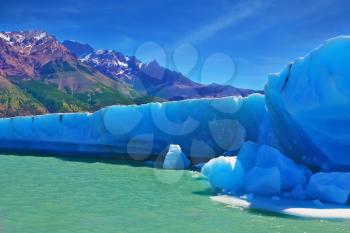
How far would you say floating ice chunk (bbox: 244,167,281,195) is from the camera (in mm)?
9953

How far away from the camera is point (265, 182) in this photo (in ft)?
32.7

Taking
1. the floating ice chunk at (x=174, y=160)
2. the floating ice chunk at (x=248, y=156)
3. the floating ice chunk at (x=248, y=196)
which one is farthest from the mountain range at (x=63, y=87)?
the floating ice chunk at (x=248, y=196)

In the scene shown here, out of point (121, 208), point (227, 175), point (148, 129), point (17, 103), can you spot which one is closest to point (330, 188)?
point (227, 175)

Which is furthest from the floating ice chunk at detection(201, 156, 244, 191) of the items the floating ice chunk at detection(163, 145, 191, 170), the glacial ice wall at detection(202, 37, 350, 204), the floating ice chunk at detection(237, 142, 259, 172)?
the floating ice chunk at detection(163, 145, 191, 170)

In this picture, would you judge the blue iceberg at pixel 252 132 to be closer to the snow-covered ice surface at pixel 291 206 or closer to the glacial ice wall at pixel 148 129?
the glacial ice wall at pixel 148 129

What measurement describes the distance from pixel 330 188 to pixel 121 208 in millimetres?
4544

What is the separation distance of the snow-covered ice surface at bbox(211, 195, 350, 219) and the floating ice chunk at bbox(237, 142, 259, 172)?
165cm

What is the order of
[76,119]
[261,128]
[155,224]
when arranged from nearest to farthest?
1. [155,224]
2. [261,128]
3. [76,119]

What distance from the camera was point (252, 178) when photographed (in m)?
10.2

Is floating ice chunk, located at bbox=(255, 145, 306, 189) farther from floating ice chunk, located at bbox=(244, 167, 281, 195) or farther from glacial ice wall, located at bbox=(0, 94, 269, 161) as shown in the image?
glacial ice wall, located at bbox=(0, 94, 269, 161)

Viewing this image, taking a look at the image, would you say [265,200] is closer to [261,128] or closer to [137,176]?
[137,176]

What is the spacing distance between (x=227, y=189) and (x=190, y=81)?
591ft

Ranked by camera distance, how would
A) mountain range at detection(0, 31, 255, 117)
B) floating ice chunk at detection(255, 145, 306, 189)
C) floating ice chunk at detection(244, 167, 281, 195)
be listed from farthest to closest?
mountain range at detection(0, 31, 255, 117), floating ice chunk at detection(255, 145, 306, 189), floating ice chunk at detection(244, 167, 281, 195)

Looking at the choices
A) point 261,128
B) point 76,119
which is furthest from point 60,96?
point 261,128
